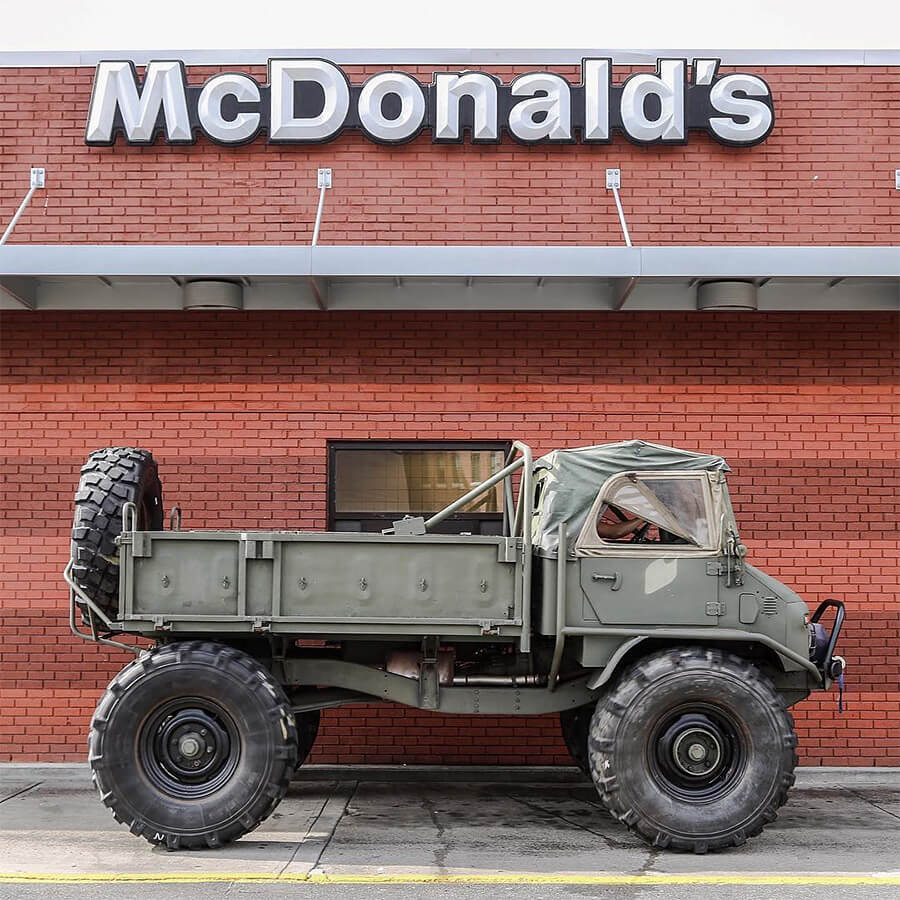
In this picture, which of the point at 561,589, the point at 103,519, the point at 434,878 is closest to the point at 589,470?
the point at 561,589

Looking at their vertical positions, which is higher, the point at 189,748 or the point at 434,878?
the point at 189,748

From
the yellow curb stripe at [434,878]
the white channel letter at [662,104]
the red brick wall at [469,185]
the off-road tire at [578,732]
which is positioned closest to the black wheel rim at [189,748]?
the yellow curb stripe at [434,878]

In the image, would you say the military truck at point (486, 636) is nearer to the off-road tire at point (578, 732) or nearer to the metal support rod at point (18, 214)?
the off-road tire at point (578, 732)

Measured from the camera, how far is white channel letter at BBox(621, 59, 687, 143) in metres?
11.7

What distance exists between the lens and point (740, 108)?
11727mm

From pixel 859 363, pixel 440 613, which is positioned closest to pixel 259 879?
pixel 440 613

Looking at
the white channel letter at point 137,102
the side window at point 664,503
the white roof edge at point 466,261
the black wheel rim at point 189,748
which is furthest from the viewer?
the white channel letter at point 137,102

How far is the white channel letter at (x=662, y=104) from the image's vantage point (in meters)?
11.7

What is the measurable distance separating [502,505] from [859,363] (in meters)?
3.80

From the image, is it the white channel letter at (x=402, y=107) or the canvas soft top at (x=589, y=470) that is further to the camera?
the white channel letter at (x=402, y=107)

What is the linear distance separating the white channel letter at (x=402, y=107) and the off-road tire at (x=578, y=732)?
18.9 ft

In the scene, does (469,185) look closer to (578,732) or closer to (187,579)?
(187,579)

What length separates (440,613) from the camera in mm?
8484

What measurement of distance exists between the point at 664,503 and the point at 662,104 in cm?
483
